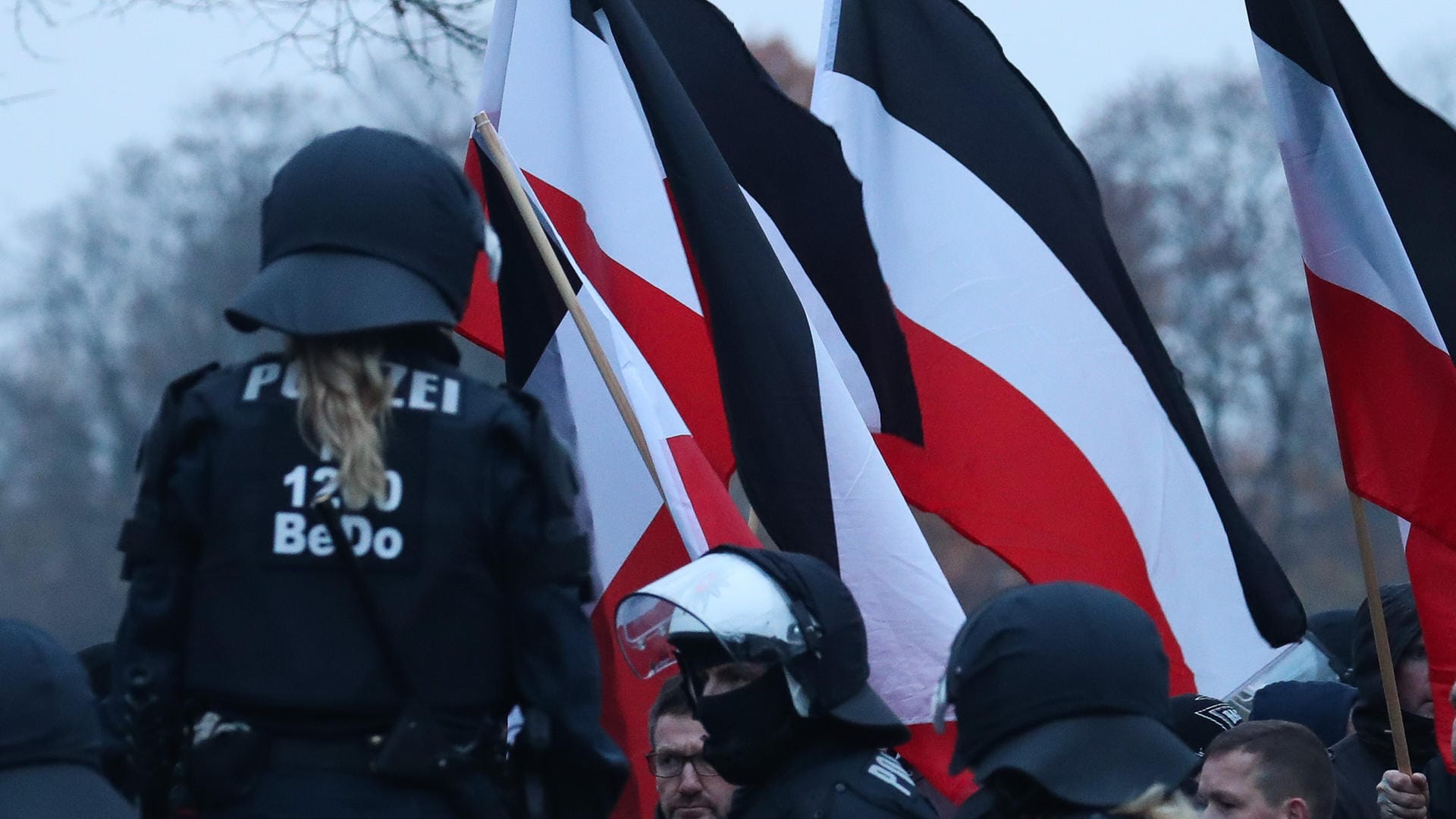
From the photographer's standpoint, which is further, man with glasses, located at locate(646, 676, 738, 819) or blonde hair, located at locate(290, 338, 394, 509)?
man with glasses, located at locate(646, 676, 738, 819)

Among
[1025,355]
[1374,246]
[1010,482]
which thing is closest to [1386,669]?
[1374,246]

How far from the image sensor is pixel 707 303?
5.37 m

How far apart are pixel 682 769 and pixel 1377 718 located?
211 centimetres

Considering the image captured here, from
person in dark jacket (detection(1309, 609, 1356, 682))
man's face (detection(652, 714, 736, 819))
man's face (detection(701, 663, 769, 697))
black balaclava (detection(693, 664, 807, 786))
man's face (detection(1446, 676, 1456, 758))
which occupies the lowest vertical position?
person in dark jacket (detection(1309, 609, 1356, 682))

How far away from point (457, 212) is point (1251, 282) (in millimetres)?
37251

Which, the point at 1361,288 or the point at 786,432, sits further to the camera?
the point at 1361,288

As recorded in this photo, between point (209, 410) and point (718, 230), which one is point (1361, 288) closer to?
point (718, 230)

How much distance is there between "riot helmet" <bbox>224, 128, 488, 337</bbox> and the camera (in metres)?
2.80

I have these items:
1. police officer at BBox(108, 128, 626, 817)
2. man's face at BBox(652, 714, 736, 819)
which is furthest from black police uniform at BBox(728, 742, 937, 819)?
man's face at BBox(652, 714, 736, 819)

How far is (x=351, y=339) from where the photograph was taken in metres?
2.84

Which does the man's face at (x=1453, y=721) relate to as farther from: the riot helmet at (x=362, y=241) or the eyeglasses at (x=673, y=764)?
the riot helmet at (x=362, y=241)

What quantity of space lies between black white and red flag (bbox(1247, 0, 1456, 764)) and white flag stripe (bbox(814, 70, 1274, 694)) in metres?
0.72

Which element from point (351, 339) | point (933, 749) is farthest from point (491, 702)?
point (933, 749)

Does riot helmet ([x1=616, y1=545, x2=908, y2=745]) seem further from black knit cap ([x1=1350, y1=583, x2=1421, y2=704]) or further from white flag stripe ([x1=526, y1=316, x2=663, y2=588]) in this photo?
black knit cap ([x1=1350, y1=583, x2=1421, y2=704])
